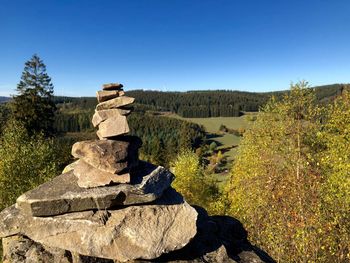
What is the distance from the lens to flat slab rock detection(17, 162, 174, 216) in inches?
426

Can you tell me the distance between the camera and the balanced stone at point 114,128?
1221 cm

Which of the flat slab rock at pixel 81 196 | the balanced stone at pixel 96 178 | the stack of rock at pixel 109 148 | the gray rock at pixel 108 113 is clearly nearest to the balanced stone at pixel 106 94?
the stack of rock at pixel 109 148

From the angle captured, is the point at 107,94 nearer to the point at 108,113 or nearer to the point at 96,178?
the point at 108,113

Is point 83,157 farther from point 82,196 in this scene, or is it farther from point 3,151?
point 3,151

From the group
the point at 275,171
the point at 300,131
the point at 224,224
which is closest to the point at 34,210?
the point at 224,224

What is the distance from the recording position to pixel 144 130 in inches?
7047

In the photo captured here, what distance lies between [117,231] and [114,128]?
403cm

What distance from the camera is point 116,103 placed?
41.1 feet

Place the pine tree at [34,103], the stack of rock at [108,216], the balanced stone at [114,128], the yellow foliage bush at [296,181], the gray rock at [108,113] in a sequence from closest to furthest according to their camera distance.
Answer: the stack of rock at [108,216]
the balanced stone at [114,128]
the gray rock at [108,113]
the yellow foliage bush at [296,181]
the pine tree at [34,103]

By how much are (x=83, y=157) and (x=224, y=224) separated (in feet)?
25.2

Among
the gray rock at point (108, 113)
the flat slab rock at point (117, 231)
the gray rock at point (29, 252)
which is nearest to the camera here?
the flat slab rock at point (117, 231)

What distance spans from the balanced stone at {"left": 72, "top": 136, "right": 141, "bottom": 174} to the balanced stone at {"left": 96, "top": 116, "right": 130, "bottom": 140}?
0.32m

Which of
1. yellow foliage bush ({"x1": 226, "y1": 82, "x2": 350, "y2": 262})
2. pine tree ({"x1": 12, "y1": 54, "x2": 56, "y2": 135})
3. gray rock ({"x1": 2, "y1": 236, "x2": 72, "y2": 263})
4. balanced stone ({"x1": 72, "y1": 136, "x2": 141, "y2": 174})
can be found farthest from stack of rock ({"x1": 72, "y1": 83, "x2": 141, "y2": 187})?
pine tree ({"x1": 12, "y1": 54, "x2": 56, "y2": 135})

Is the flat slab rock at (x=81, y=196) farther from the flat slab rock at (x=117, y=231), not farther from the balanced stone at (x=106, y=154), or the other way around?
the balanced stone at (x=106, y=154)
